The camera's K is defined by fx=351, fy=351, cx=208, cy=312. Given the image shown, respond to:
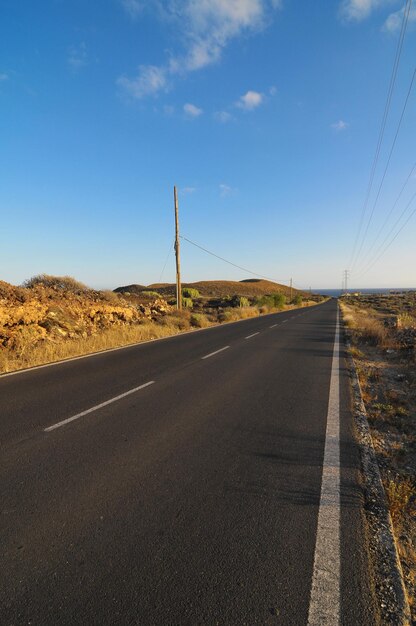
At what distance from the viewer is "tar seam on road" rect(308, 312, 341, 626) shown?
6.78 feet

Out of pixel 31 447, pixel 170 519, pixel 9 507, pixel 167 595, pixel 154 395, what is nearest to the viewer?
pixel 167 595

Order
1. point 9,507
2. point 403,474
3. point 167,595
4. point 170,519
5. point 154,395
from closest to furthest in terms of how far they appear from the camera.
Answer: point 167,595
point 170,519
point 9,507
point 403,474
point 154,395

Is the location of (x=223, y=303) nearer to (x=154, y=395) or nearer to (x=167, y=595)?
(x=154, y=395)

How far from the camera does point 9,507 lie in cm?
311

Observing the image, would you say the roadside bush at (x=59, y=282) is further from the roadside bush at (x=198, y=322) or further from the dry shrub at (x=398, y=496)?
the dry shrub at (x=398, y=496)

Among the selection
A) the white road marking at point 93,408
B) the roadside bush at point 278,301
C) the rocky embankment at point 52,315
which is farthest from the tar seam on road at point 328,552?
the roadside bush at point 278,301

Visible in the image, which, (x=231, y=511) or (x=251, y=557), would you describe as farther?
(x=231, y=511)

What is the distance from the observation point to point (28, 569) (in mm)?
2395

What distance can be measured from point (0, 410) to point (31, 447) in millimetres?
1855

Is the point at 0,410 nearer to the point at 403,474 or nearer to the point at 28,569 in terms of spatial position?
the point at 28,569

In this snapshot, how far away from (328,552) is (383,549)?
426 mm

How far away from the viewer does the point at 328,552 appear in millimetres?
2539

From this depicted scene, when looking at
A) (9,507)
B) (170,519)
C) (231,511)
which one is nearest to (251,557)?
(231,511)

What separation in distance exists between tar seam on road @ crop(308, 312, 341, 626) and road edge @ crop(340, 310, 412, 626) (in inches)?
9.9
